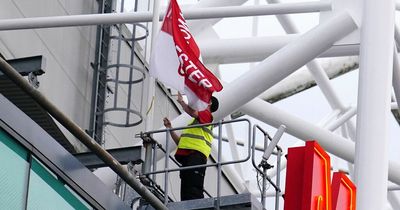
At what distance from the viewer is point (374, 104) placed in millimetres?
25781

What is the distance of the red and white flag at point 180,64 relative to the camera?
79.6 ft

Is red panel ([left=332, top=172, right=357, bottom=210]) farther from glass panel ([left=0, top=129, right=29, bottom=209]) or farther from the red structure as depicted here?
glass panel ([left=0, top=129, right=29, bottom=209])

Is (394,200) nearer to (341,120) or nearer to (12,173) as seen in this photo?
(341,120)

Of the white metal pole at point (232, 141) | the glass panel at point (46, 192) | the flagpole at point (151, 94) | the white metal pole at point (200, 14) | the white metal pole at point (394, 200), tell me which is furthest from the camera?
the white metal pole at point (394, 200)

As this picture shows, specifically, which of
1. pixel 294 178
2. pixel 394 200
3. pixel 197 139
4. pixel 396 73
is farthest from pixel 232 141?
pixel 197 139

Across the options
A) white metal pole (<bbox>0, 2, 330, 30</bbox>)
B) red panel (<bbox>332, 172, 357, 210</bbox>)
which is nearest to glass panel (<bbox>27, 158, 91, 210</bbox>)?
red panel (<bbox>332, 172, 357, 210</bbox>)

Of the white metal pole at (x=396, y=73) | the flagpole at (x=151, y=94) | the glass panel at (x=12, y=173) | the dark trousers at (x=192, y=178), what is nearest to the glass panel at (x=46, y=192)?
the glass panel at (x=12, y=173)

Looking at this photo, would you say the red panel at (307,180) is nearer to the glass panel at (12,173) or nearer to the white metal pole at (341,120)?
the glass panel at (12,173)

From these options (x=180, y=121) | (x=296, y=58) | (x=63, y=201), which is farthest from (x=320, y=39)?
(x=63, y=201)

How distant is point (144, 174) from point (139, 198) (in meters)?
0.47

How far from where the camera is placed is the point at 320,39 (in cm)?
2644

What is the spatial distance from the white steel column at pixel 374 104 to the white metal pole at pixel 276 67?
733 mm

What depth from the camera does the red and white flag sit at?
955 inches

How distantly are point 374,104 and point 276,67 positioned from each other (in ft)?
6.05
